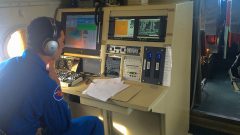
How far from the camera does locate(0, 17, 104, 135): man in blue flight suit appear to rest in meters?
1.20

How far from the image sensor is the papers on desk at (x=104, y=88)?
1697 mm

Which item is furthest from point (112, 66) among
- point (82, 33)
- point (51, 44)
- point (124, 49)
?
point (51, 44)

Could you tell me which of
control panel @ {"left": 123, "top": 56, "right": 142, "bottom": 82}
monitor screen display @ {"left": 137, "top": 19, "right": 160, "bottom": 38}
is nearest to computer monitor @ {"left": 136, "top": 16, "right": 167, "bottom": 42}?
monitor screen display @ {"left": 137, "top": 19, "right": 160, "bottom": 38}

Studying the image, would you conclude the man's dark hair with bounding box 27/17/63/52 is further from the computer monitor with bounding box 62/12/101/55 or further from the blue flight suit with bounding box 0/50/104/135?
the computer monitor with bounding box 62/12/101/55

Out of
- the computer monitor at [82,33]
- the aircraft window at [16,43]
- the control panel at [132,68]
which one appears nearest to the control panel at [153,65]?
the control panel at [132,68]

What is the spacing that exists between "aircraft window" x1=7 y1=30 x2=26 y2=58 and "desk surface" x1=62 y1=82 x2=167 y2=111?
58 centimetres

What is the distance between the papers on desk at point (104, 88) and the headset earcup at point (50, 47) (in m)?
0.45

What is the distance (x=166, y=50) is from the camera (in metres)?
1.79

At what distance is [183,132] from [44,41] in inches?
65.2

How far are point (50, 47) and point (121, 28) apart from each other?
2.49ft

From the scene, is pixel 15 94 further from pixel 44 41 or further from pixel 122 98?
pixel 122 98

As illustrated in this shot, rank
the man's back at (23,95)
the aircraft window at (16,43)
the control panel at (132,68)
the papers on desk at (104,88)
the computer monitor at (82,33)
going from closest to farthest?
the man's back at (23,95)
the papers on desk at (104,88)
the control panel at (132,68)
the aircraft window at (16,43)
the computer monitor at (82,33)

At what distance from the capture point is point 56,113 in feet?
4.31

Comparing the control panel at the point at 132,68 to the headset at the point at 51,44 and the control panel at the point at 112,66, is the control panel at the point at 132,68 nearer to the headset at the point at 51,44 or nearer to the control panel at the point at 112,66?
the control panel at the point at 112,66
